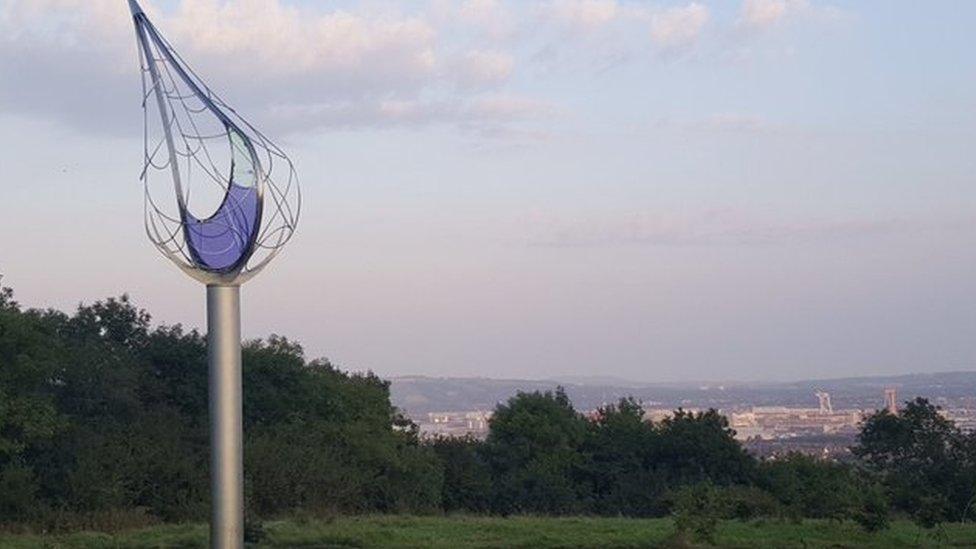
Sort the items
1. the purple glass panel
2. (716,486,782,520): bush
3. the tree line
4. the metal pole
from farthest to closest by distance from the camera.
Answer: the tree line < (716,486,782,520): bush < the purple glass panel < the metal pole

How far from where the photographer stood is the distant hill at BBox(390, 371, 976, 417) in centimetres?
6638

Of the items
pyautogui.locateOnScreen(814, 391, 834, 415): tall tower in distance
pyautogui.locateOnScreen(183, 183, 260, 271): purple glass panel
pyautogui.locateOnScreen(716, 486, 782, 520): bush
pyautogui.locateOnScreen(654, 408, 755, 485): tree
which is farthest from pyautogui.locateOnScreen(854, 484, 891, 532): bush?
pyautogui.locateOnScreen(814, 391, 834, 415): tall tower in distance

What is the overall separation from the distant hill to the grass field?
42.3 metres

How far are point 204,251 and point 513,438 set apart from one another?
3304 cm

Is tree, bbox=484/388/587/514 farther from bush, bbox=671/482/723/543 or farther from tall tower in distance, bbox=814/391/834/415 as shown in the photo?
tall tower in distance, bbox=814/391/834/415

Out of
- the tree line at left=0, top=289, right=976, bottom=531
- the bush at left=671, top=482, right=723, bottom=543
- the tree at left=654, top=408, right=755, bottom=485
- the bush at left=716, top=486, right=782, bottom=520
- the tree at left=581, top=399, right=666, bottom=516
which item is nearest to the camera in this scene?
the bush at left=671, top=482, right=723, bottom=543

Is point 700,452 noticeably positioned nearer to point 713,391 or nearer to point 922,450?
point 922,450

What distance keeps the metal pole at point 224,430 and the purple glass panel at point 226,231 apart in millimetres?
441

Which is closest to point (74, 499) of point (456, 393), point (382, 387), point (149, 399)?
point (149, 399)

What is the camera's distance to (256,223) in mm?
12000

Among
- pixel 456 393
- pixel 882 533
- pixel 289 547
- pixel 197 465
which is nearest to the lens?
pixel 289 547

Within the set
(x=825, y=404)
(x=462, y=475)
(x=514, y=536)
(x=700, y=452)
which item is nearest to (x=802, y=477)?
(x=700, y=452)

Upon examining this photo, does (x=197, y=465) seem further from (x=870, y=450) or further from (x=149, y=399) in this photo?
(x=870, y=450)

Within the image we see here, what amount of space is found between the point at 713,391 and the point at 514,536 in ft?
198
